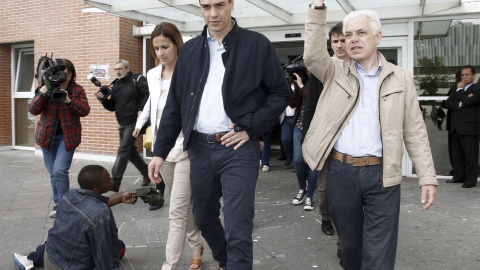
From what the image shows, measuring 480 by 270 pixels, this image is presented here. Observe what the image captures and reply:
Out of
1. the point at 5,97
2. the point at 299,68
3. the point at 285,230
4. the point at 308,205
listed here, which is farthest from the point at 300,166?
the point at 5,97

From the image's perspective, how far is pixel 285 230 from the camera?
4.79 m

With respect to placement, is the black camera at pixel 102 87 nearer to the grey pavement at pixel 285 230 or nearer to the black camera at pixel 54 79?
the black camera at pixel 54 79

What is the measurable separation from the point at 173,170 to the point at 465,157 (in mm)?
5439

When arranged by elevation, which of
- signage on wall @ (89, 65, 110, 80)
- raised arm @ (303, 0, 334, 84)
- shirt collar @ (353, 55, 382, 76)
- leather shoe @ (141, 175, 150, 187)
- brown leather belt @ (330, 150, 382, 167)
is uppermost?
signage on wall @ (89, 65, 110, 80)

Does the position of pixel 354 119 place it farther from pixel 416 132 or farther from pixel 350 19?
pixel 350 19

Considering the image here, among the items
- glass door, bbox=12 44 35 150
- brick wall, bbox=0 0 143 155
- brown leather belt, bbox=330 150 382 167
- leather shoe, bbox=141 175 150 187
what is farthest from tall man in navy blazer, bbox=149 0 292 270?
glass door, bbox=12 44 35 150

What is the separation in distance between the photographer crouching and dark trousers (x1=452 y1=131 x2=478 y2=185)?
571 centimetres

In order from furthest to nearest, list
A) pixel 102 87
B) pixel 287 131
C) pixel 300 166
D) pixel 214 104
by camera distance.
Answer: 1. pixel 287 131
2. pixel 102 87
3. pixel 300 166
4. pixel 214 104

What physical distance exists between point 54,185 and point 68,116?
850 millimetres

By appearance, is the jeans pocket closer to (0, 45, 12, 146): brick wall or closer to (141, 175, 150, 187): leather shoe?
(141, 175, 150, 187): leather shoe

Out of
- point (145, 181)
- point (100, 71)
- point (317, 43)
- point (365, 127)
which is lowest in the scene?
point (145, 181)

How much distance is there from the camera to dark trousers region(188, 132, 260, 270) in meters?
2.67

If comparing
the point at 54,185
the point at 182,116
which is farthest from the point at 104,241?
the point at 54,185

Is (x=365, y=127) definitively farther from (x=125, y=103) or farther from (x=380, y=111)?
(x=125, y=103)
